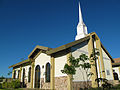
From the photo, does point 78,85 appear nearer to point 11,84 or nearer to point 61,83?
point 61,83

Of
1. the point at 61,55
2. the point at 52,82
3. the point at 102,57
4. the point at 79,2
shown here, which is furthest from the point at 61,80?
the point at 79,2

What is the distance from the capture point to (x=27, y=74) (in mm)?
18016

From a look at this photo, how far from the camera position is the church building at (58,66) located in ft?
37.1

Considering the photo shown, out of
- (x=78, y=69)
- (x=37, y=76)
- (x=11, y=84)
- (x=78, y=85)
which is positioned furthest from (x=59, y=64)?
(x=11, y=84)

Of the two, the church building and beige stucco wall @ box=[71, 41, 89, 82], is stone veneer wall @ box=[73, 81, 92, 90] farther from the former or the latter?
beige stucco wall @ box=[71, 41, 89, 82]

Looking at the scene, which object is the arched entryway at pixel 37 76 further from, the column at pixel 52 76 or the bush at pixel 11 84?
the column at pixel 52 76

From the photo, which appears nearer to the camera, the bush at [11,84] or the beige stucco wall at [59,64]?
the beige stucco wall at [59,64]

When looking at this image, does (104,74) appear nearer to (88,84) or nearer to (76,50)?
(88,84)

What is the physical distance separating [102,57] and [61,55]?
665 cm

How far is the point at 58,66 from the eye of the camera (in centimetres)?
1217

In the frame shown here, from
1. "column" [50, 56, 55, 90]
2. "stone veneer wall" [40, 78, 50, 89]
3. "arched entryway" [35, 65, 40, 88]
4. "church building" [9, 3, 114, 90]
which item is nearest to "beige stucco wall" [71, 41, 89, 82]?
"church building" [9, 3, 114, 90]

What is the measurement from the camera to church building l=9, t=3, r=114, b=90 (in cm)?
1132

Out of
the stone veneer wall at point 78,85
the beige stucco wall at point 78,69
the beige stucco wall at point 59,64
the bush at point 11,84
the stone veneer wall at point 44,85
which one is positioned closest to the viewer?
the stone veneer wall at point 78,85

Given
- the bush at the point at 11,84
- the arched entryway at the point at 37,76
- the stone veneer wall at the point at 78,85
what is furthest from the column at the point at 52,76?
the bush at the point at 11,84
